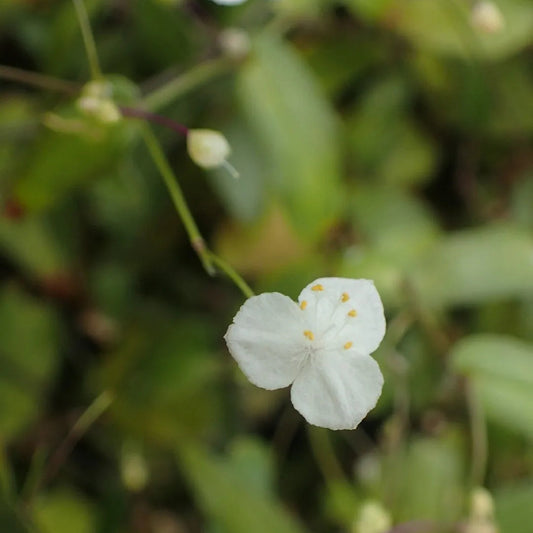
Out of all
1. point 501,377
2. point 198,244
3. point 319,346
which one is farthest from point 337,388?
point 501,377

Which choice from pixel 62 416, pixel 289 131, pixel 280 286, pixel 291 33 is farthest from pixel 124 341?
pixel 291 33

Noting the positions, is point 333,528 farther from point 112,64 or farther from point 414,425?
point 112,64

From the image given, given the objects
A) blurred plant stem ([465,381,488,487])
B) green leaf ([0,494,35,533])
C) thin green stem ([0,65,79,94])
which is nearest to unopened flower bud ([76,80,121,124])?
thin green stem ([0,65,79,94])

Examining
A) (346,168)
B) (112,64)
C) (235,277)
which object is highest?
(346,168)

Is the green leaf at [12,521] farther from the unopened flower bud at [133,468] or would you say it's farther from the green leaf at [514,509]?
the green leaf at [514,509]

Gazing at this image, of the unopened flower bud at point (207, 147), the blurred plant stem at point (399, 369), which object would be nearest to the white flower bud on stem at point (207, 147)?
the unopened flower bud at point (207, 147)

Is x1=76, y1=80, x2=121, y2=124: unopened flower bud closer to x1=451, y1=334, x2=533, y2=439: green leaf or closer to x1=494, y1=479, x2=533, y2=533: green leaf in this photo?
x1=451, y1=334, x2=533, y2=439: green leaf

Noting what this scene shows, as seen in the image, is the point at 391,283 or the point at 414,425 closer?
the point at 391,283
